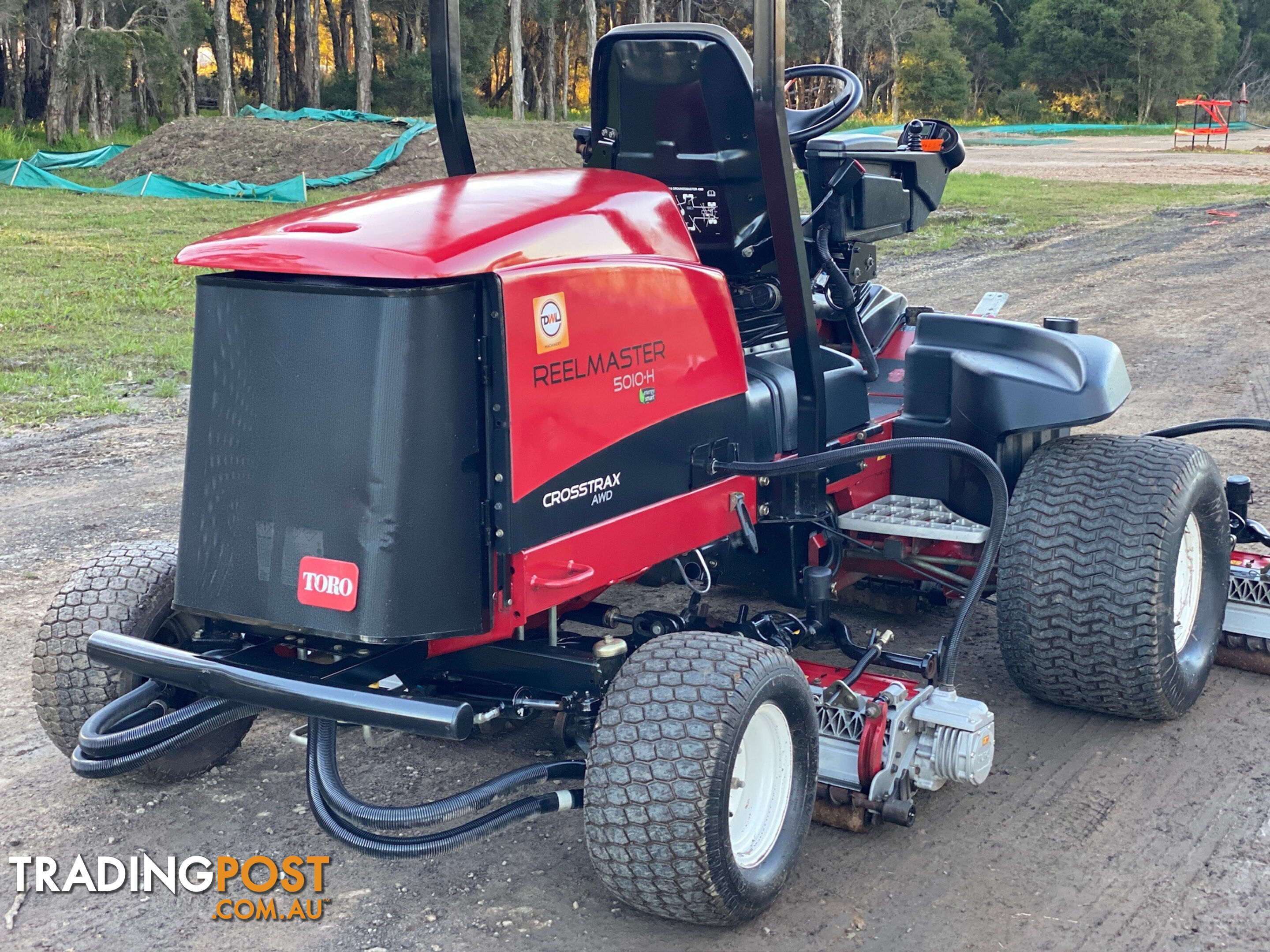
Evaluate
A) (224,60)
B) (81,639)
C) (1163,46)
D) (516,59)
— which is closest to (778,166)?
(81,639)

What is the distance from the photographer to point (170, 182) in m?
22.3

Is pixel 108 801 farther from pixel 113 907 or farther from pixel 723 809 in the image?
pixel 723 809

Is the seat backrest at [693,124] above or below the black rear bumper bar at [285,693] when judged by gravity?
above

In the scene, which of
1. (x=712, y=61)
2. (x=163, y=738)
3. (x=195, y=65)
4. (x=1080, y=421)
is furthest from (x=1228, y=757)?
(x=195, y=65)

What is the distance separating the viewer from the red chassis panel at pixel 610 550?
3098 millimetres

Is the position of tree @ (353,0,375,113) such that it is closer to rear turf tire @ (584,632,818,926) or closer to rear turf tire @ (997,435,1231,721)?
rear turf tire @ (997,435,1231,721)

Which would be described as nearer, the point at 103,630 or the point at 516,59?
the point at 103,630

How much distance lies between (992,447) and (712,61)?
1.48 metres

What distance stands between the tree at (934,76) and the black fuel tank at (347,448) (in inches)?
2309

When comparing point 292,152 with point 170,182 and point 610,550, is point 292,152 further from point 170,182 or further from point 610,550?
point 610,550

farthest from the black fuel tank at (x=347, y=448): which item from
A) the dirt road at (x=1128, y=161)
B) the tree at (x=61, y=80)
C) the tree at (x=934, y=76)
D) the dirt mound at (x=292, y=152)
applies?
the tree at (x=934, y=76)

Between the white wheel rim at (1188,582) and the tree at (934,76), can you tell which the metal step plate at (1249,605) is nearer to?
the white wheel rim at (1188,582)

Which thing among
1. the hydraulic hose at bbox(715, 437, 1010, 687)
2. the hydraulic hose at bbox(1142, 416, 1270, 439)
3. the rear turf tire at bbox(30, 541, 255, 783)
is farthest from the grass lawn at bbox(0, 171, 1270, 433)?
the hydraulic hose at bbox(1142, 416, 1270, 439)

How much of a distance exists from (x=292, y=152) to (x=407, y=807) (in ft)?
75.2
